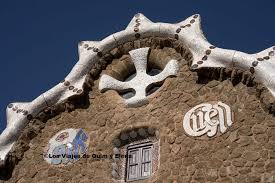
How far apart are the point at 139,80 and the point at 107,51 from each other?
3.20 feet

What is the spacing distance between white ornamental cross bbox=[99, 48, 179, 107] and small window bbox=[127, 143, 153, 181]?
0.76 m

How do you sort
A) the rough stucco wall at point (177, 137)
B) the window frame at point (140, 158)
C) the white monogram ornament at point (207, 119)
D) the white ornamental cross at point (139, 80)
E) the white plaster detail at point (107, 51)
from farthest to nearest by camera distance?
the white ornamental cross at point (139, 80) < the white plaster detail at point (107, 51) < the window frame at point (140, 158) < the white monogram ornament at point (207, 119) < the rough stucco wall at point (177, 137)

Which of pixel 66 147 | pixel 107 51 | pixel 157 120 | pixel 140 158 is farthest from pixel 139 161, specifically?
pixel 107 51

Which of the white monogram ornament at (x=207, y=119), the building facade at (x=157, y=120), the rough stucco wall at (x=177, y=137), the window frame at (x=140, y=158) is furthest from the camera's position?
the window frame at (x=140, y=158)

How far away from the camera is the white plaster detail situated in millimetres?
9633

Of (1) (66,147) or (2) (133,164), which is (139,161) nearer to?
(2) (133,164)

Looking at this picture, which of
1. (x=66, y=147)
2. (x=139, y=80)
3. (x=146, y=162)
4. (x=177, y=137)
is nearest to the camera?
(x=177, y=137)

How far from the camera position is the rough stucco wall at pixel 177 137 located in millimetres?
8312

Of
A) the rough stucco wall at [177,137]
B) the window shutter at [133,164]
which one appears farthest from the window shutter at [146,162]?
the rough stucco wall at [177,137]

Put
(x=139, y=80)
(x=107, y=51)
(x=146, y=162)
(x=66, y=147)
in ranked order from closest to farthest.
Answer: (x=146, y=162) < (x=66, y=147) < (x=139, y=80) < (x=107, y=51)

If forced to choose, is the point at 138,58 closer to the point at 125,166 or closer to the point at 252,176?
the point at 125,166

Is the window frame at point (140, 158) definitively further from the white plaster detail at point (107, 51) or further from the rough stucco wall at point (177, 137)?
the white plaster detail at point (107, 51)

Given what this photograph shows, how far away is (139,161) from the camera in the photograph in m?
9.36

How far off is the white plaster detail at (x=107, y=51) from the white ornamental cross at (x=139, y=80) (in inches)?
13.6
